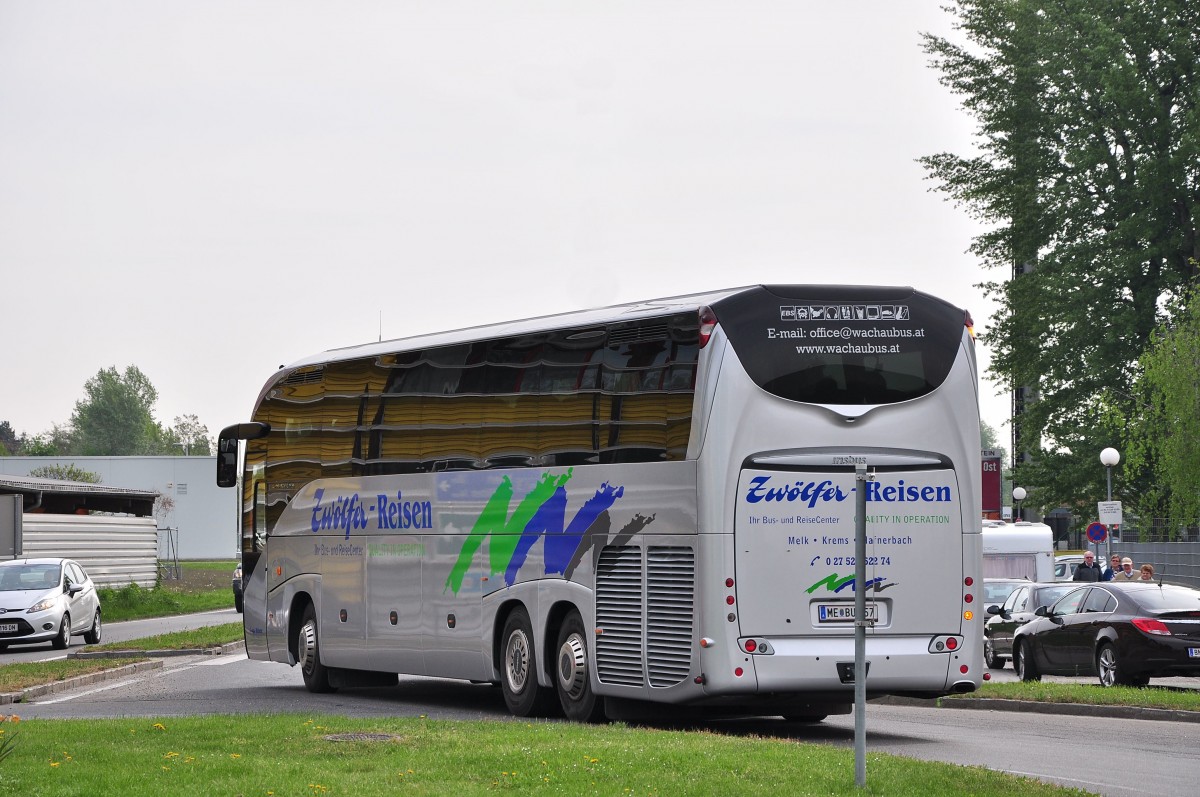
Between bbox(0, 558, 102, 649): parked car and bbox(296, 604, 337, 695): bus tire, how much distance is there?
12970 millimetres

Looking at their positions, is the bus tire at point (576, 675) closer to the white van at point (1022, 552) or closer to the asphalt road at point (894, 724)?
the asphalt road at point (894, 724)

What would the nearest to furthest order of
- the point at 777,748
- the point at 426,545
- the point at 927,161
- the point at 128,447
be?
the point at 777,748 < the point at 426,545 < the point at 927,161 < the point at 128,447

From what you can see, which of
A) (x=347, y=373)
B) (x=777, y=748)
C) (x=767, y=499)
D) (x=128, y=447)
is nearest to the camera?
(x=777, y=748)

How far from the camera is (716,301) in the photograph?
15172 millimetres

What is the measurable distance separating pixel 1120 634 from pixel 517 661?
9.43 metres

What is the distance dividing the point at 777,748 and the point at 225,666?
1715 cm

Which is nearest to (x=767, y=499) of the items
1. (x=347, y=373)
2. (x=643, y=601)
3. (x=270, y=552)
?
(x=643, y=601)

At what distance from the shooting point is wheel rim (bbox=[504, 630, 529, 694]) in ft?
57.6

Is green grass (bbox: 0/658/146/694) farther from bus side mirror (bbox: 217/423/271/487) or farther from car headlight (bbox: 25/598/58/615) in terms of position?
car headlight (bbox: 25/598/58/615)

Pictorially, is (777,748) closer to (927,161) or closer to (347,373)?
(347,373)

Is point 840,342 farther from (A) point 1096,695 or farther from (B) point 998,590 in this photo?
(B) point 998,590

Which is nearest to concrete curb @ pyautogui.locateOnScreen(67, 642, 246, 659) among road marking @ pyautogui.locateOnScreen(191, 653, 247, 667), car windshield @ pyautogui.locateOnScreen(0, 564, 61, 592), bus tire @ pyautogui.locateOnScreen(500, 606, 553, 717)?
road marking @ pyautogui.locateOnScreen(191, 653, 247, 667)

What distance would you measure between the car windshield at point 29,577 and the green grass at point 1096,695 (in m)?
20.3

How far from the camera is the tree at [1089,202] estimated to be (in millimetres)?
51188
